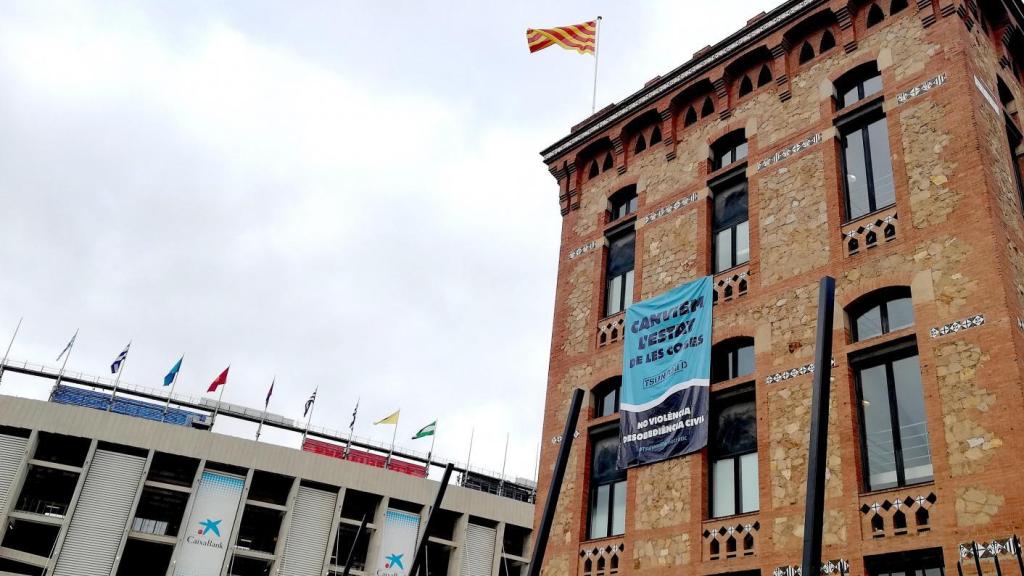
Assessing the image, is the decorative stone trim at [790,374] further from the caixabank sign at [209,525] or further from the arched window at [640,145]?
the caixabank sign at [209,525]

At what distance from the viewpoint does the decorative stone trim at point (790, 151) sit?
70.7 ft

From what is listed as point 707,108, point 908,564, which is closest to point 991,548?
point 908,564

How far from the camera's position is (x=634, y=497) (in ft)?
70.4

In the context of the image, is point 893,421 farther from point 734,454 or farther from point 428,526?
point 428,526

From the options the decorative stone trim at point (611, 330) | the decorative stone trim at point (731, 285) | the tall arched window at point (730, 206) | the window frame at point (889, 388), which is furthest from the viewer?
the decorative stone trim at point (611, 330)

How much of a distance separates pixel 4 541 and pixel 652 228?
40.3m

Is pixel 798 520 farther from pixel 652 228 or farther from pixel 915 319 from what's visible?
pixel 652 228

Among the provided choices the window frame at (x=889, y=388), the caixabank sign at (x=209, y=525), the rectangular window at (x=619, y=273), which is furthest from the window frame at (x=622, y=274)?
the caixabank sign at (x=209, y=525)

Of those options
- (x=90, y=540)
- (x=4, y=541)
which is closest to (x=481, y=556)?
(x=90, y=540)

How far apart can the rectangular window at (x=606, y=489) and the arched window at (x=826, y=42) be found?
11251 millimetres

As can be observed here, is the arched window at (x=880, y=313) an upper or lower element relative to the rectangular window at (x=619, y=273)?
lower

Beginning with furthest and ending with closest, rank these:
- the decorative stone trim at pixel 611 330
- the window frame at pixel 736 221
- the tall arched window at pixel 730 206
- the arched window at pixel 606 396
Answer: the decorative stone trim at pixel 611 330
the arched window at pixel 606 396
the tall arched window at pixel 730 206
the window frame at pixel 736 221

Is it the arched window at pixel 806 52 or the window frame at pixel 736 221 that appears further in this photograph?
the arched window at pixel 806 52

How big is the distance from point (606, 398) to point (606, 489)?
263 centimetres
